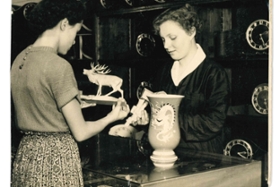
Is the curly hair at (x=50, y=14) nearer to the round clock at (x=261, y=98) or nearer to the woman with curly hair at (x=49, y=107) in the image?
the woman with curly hair at (x=49, y=107)

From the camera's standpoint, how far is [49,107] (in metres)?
1.73

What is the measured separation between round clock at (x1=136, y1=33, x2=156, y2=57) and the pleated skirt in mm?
722

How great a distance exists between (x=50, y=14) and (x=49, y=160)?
597 mm

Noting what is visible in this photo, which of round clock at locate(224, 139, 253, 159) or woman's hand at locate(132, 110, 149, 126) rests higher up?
woman's hand at locate(132, 110, 149, 126)

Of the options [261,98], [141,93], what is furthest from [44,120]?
[261,98]

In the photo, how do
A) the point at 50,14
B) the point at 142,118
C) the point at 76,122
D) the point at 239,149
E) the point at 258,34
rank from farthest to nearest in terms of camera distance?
the point at 142,118
the point at 239,149
the point at 258,34
the point at 50,14
the point at 76,122

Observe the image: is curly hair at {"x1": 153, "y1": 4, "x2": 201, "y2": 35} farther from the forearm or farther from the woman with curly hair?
the forearm

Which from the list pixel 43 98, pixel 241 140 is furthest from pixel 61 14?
pixel 241 140

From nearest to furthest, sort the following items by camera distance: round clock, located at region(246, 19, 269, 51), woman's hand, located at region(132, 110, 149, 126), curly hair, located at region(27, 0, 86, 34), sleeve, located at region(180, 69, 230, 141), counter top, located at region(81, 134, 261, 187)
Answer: counter top, located at region(81, 134, 261, 187)
curly hair, located at region(27, 0, 86, 34)
round clock, located at region(246, 19, 269, 51)
sleeve, located at region(180, 69, 230, 141)
woman's hand, located at region(132, 110, 149, 126)

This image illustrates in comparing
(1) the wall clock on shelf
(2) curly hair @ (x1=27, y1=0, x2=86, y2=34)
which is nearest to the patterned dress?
(2) curly hair @ (x1=27, y1=0, x2=86, y2=34)

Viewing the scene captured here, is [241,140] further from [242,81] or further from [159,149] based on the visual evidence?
[159,149]

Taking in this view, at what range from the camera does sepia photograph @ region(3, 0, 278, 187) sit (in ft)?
5.76

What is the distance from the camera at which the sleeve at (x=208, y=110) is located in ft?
→ 6.76

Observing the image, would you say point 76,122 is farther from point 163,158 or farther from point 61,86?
point 163,158
